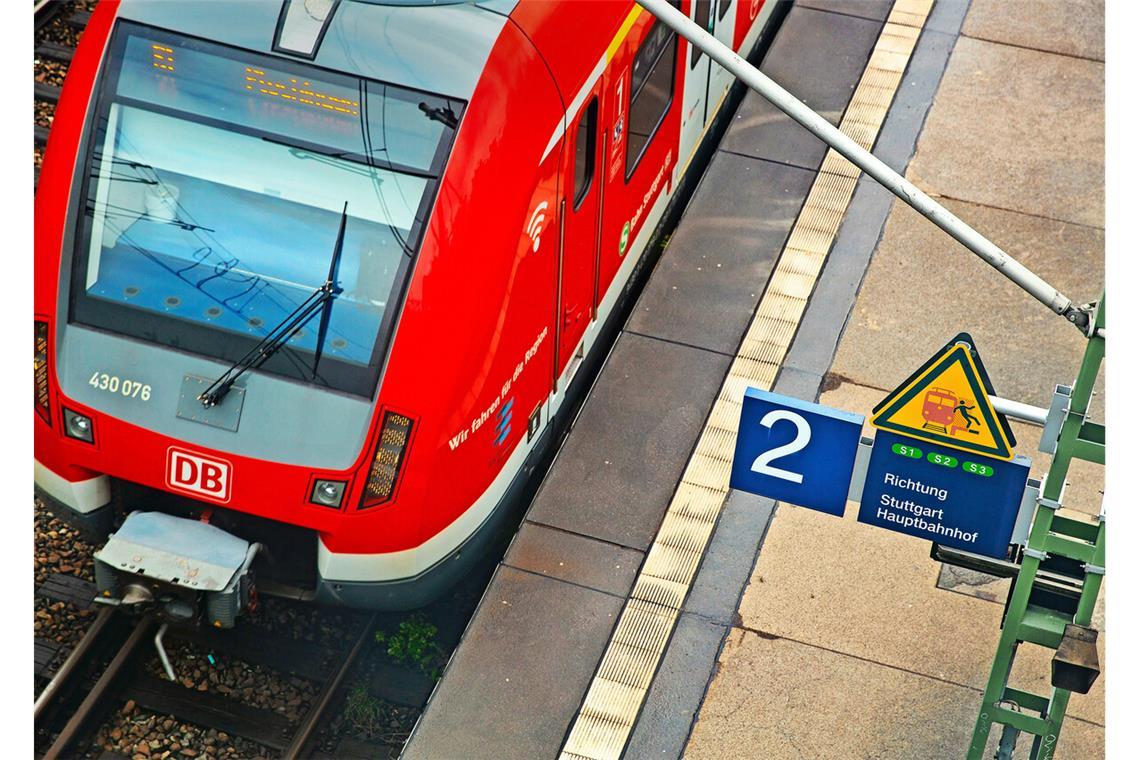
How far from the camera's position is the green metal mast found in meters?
5.98

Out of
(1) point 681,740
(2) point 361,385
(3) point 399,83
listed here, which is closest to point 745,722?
(1) point 681,740

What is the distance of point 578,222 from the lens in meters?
8.23

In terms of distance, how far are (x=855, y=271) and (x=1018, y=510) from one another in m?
4.22

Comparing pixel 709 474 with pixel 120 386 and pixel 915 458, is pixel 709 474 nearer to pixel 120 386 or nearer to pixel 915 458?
pixel 915 458

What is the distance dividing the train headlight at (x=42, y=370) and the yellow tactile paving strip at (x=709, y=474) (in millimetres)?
2996

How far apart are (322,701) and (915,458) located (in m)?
3.48

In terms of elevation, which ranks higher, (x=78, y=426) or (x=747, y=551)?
(x=78, y=426)

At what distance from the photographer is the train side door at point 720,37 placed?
34.4 feet

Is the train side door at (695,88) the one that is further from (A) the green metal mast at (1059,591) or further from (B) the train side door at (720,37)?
(A) the green metal mast at (1059,591)

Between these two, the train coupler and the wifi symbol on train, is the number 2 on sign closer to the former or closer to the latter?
the wifi symbol on train

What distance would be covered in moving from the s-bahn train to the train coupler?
0.01 m

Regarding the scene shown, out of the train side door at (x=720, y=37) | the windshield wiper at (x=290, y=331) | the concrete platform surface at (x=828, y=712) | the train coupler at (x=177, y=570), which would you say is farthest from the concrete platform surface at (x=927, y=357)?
the windshield wiper at (x=290, y=331)

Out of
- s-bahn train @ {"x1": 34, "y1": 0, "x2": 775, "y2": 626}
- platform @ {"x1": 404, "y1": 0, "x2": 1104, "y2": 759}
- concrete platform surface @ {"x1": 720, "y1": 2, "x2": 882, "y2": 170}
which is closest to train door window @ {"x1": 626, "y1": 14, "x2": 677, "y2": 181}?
platform @ {"x1": 404, "y1": 0, "x2": 1104, "y2": 759}

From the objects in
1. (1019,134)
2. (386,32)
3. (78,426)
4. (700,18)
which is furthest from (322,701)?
(1019,134)
